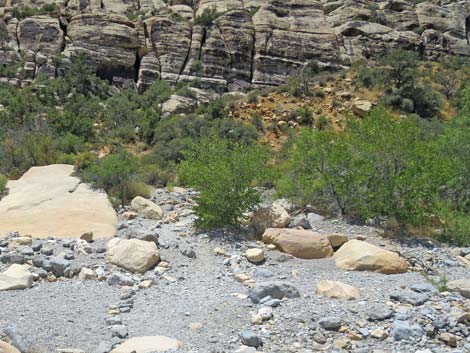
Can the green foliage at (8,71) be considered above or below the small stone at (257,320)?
below

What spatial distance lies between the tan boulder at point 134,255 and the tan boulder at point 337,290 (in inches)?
98.9

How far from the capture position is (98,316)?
202 inches

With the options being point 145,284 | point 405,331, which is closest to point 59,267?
point 145,284

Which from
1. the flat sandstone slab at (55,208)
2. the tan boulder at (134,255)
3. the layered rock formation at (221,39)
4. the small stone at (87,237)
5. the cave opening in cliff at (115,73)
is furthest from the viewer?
the layered rock formation at (221,39)

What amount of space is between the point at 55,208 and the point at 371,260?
6.96m

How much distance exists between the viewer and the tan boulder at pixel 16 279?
5932 mm

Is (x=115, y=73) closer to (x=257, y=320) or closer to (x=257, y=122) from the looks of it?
(x=257, y=122)

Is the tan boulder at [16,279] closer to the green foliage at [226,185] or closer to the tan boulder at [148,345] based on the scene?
the tan boulder at [148,345]

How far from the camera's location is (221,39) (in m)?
36.8

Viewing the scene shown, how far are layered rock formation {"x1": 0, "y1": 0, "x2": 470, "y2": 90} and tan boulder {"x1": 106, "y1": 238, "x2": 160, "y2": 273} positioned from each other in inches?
1115

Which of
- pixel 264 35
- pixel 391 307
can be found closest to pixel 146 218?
pixel 391 307

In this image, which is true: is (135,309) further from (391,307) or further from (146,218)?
(146,218)

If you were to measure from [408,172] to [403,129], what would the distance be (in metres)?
0.91

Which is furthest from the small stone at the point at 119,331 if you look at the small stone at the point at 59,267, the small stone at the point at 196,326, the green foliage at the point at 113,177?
the green foliage at the point at 113,177
